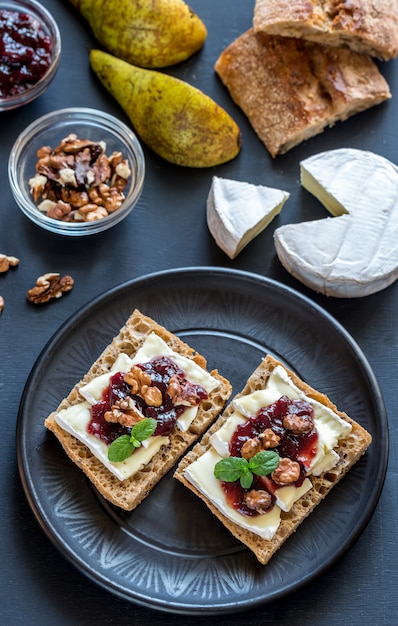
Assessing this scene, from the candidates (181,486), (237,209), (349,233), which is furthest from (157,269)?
(181,486)

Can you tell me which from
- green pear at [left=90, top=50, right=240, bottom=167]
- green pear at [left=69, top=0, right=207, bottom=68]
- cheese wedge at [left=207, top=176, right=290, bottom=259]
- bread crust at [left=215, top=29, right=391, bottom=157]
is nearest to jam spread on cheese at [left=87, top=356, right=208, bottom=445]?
cheese wedge at [left=207, top=176, right=290, bottom=259]

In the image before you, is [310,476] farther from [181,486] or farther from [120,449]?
[120,449]

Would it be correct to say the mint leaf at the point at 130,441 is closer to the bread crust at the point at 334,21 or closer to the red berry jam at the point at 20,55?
the red berry jam at the point at 20,55

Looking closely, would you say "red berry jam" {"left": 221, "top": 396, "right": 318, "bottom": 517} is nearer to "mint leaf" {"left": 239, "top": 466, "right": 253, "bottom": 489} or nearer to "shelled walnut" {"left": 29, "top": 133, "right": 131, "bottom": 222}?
"mint leaf" {"left": 239, "top": 466, "right": 253, "bottom": 489}

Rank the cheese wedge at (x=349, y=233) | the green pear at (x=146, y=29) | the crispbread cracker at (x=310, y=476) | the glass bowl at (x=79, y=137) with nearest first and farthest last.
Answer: the crispbread cracker at (x=310, y=476), the cheese wedge at (x=349, y=233), the glass bowl at (x=79, y=137), the green pear at (x=146, y=29)

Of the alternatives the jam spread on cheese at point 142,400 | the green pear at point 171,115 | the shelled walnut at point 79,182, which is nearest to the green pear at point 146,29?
the green pear at point 171,115

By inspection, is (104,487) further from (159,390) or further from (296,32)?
(296,32)

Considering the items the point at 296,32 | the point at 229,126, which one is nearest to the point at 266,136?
the point at 229,126
